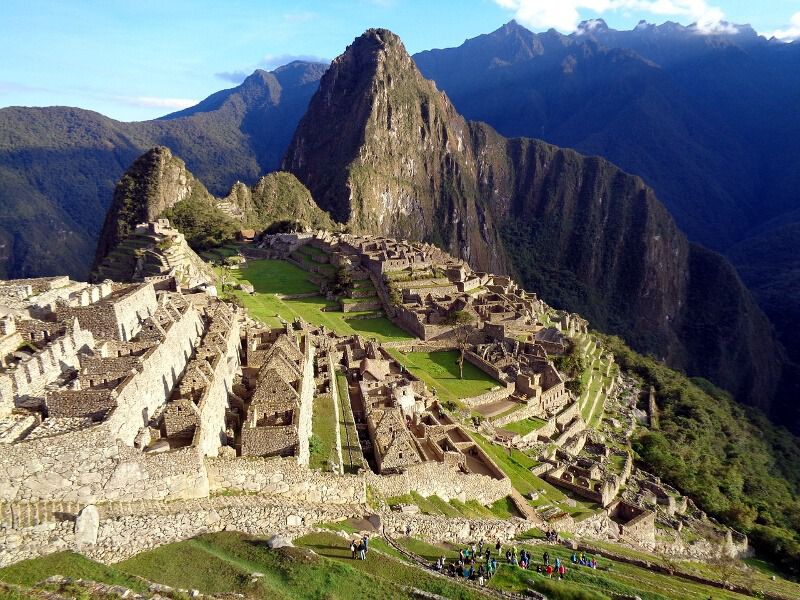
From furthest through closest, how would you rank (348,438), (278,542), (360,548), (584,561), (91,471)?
(348,438) → (584,561) → (360,548) → (278,542) → (91,471)

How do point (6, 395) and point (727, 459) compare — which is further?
point (727, 459)

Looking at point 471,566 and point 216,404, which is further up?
point 216,404

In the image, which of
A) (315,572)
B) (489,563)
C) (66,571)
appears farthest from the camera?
(489,563)

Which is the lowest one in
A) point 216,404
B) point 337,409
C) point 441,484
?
point 441,484

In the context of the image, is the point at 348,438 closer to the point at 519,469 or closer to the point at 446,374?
the point at 519,469

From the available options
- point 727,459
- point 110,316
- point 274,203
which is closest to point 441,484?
point 110,316

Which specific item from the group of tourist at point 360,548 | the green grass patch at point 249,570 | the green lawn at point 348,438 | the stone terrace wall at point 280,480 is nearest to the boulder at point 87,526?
the green grass patch at point 249,570
